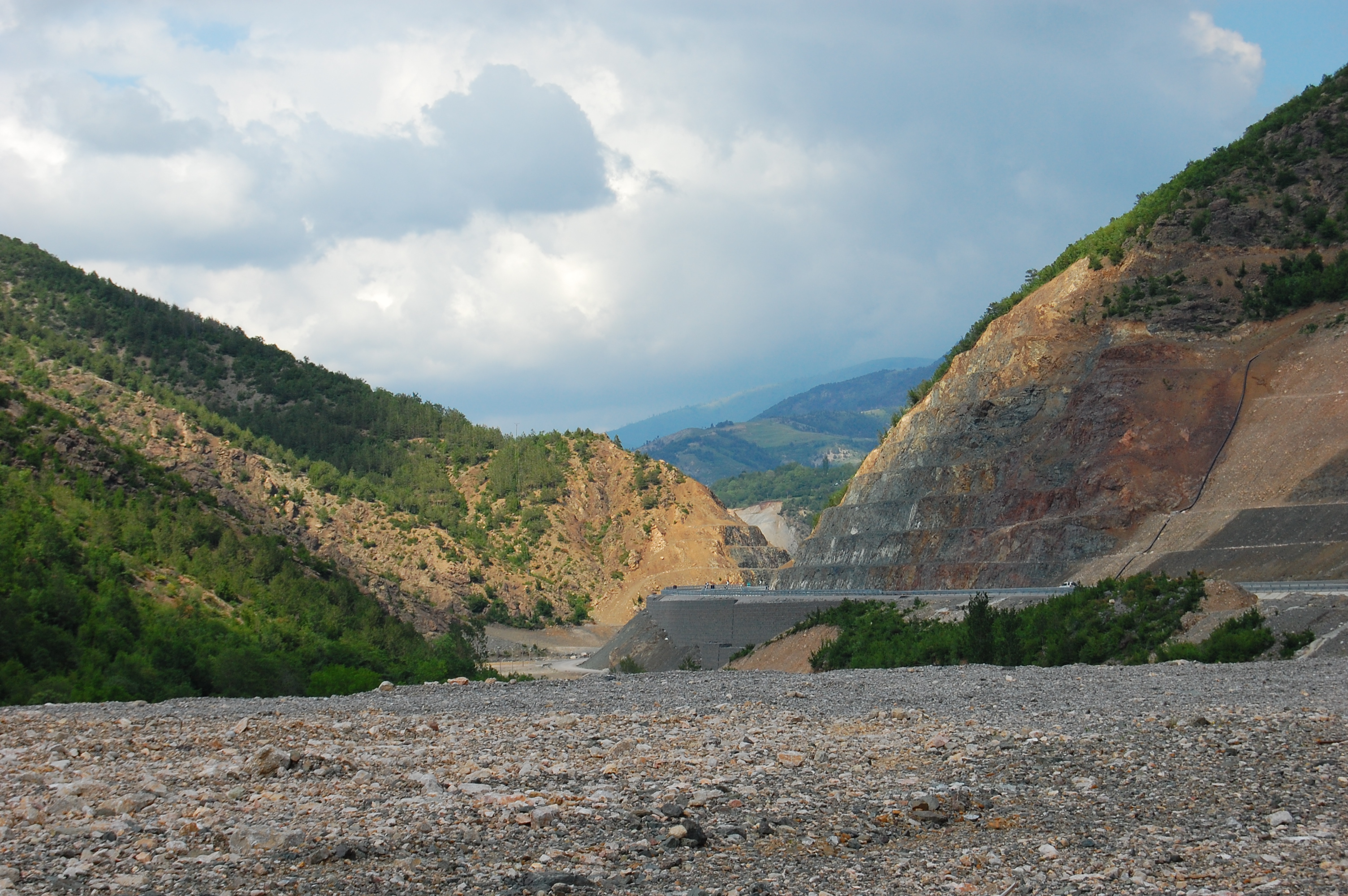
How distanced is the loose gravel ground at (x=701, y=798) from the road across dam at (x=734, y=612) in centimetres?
2266

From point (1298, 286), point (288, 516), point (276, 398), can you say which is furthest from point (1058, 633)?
point (276, 398)

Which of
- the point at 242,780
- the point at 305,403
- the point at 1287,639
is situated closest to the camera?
the point at 242,780

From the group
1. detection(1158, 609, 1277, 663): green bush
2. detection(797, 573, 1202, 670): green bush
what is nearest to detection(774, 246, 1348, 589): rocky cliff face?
detection(797, 573, 1202, 670): green bush

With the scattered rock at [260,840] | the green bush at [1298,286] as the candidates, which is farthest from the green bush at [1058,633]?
the green bush at [1298,286]

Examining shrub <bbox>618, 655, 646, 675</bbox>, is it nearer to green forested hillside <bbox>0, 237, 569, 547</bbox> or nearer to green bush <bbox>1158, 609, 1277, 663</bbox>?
green bush <bbox>1158, 609, 1277, 663</bbox>

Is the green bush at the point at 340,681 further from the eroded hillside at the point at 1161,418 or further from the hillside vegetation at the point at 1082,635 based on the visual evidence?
the eroded hillside at the point at 1161,418

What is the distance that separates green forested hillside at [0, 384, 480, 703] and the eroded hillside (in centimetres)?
2365

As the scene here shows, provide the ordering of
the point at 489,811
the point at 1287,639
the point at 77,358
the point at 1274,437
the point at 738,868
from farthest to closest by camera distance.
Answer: the point at 77,358 < the point at 1274,437 < the point at 1287,639 < the point at 489,811 < the point at 738,868

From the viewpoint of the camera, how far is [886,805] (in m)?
10.8

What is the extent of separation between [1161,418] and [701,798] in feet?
150

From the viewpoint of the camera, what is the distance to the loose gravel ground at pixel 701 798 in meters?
8.68

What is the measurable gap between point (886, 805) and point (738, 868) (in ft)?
7.74

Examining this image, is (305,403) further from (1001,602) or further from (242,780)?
(242,780)

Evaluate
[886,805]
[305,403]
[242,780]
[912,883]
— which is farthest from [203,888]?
[305,403]
